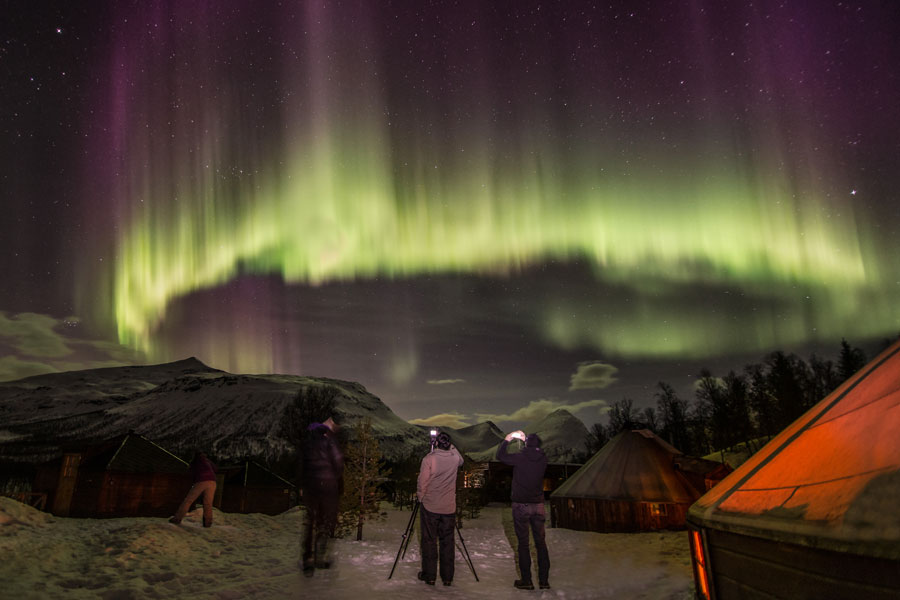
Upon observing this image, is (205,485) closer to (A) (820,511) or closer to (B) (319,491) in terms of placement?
(B) (319,491)

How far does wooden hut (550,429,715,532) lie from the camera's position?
19.1 metres

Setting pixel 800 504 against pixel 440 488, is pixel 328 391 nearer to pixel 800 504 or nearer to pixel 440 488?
pixel 440 488

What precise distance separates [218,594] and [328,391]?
48.3m

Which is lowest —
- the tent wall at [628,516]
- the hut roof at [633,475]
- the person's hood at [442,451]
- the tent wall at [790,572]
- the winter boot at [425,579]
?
the tent wall at [628,516]

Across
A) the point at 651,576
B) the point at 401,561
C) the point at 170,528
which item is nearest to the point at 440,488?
the point at 401,561

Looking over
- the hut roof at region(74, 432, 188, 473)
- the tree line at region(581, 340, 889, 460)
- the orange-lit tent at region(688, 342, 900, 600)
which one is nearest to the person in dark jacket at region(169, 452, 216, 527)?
the orange-lit tent at region(688, 342, 900, 600)

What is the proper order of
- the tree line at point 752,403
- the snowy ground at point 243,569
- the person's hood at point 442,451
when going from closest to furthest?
the snowy ground at point 243,569 → the person's hood at point 442,451 → the tree line at point 752,403

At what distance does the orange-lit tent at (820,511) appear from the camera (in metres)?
2.94

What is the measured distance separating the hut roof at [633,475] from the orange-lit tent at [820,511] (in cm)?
1566

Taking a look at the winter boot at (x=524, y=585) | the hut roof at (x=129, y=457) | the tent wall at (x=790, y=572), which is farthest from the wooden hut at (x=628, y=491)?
the hut roof at (x=129, y=457)

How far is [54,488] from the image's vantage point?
23.4 m

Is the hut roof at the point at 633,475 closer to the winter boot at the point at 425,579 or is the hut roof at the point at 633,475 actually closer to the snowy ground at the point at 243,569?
the snowy ground at the point at 243,569

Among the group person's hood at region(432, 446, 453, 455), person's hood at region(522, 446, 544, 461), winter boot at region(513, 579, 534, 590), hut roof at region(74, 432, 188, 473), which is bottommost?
winter boot at region(513, 579, 534, 590)

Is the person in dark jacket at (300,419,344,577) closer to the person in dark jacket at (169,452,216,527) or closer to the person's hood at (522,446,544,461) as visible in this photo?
the person's hood at (522,446,544,461)
